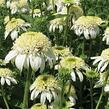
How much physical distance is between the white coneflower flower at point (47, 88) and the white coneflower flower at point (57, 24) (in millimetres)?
1506

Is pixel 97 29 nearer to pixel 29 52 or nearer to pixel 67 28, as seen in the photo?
pixel 67 28

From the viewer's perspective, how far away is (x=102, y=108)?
366 cm

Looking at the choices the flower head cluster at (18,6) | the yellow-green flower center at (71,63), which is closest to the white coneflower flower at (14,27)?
the flower head cluster at (18,6)

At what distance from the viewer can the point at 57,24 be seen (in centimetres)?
454

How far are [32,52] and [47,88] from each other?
40 cm

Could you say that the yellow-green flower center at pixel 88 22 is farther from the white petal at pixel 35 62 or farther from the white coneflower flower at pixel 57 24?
the white petal at pixel 35 62

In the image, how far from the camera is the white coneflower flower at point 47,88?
3.03 m

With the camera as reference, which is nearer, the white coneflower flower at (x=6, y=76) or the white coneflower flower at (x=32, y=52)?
the white coneflower flower at (x=32, y=52)

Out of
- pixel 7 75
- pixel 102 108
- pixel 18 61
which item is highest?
pixel 18 61

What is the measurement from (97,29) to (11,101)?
40.9 inches

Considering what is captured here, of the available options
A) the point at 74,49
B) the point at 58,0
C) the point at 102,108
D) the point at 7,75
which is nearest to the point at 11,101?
the point at 7,75

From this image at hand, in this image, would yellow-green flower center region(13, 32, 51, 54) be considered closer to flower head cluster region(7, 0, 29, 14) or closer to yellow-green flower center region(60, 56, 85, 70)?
yellow-green flower center region(60, 56, 85, 70)

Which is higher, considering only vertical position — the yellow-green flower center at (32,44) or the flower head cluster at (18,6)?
the yellow-green flower center at (32,44)

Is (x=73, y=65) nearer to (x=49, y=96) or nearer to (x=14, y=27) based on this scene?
(x=49, y=96)
